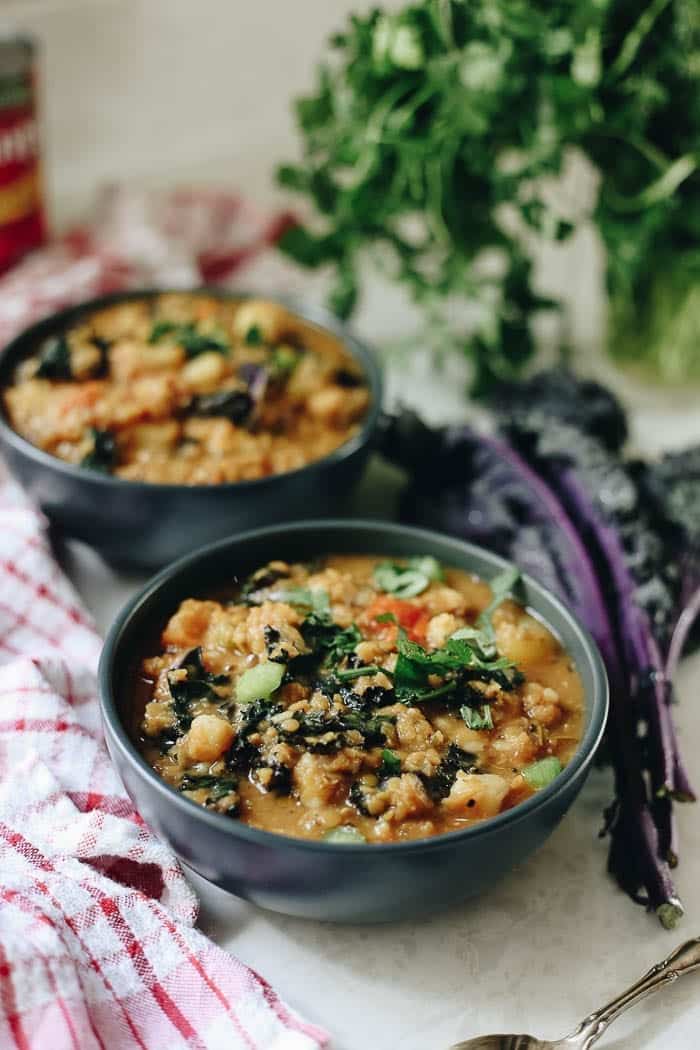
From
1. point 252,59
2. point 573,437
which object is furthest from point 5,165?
point 573,437

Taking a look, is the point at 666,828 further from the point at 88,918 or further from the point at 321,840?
the point at 88,918

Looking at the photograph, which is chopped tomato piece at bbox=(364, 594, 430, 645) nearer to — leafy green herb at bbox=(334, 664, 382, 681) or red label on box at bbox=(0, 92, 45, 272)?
leafy green herb at bbox=(334, 664, 382, 681)

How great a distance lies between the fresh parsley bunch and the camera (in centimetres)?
305

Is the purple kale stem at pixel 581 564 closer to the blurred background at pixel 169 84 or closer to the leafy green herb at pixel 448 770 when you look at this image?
the leafy green herb at pixel 448 770

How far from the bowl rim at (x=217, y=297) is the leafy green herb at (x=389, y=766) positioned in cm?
83

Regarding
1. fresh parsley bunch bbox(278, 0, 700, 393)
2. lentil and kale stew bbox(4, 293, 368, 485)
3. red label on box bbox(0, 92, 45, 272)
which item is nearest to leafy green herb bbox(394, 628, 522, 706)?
lentil and kale stew bbox(4, 293, 368, 485)

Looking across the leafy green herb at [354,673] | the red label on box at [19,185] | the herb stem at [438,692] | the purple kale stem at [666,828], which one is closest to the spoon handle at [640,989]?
the purple kale stem at [666,828]

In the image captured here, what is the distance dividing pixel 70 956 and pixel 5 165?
7.95ft

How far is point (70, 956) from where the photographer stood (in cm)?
190

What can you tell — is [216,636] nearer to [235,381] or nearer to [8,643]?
[8,643]

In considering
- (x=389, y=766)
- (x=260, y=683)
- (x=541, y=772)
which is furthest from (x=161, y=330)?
(x=541, y=772)

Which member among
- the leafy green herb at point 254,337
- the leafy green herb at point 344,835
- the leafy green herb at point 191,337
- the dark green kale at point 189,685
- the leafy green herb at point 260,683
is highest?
the leafy green herb at point 191,337

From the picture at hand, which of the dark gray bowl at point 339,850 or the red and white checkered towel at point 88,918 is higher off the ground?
the dark gray bowl at point 339,850

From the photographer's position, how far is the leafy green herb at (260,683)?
2.13 meters
